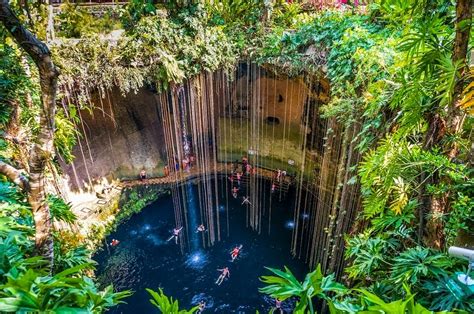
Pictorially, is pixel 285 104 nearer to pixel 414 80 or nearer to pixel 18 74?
pixel 18 74

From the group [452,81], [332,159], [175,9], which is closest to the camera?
[452,81]

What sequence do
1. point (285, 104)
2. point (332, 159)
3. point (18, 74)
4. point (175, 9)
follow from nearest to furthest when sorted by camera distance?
point (18, 74) → point (175, 9) → point (332, 159) → point (285, 104)

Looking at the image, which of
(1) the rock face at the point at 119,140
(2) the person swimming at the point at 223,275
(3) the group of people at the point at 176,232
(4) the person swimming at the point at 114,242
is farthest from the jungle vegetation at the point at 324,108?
(3) the group of people at the point at 176,232

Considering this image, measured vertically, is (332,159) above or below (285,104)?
below

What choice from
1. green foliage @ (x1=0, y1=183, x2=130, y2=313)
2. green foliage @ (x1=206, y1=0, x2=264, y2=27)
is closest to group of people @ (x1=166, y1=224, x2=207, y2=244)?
green foliage @ (x1=206, y1=0, x2=264, y2=27)

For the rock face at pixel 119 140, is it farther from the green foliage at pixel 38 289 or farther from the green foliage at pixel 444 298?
the green foliage at pixel 444 298

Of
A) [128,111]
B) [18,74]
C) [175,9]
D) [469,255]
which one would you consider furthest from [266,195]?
[469,255]

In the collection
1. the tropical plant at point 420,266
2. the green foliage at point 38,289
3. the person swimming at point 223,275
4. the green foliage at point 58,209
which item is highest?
the green foliage at point 38,289
